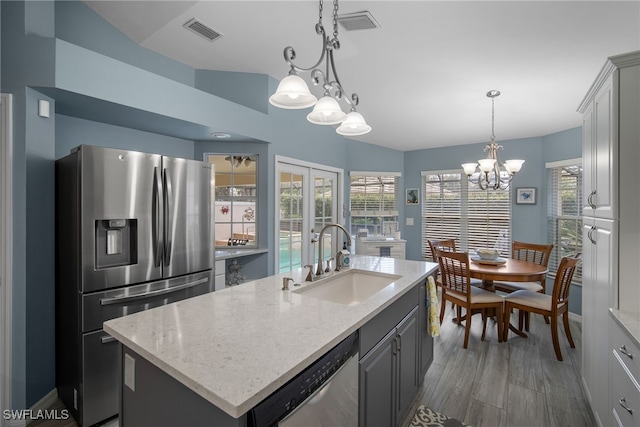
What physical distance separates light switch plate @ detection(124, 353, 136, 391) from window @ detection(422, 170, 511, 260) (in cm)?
520

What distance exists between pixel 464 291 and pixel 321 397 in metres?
2.64

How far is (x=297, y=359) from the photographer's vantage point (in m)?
0.98

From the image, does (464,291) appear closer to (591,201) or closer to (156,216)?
(591,201)

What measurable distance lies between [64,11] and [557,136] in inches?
230

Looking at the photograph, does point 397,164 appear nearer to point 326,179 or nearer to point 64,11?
point 326,179

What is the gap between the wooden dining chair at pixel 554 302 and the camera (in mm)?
2834

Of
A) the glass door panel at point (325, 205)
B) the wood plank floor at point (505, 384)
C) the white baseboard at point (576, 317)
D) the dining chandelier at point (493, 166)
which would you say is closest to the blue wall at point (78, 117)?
the wood plank floor at point (505, 384)

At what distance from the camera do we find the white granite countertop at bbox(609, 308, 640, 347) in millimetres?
1318

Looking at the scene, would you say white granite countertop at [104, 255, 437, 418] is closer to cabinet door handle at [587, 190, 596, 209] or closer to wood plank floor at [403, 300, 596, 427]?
wood plank floor at [403, 300, 596, 427]

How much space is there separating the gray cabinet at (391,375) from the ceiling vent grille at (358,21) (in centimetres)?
208

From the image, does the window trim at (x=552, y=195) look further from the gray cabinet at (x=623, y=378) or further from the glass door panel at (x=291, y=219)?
the glass door panel at (x=291, y=219)

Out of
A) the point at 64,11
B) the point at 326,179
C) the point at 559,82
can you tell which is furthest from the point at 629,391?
the point at 64,11

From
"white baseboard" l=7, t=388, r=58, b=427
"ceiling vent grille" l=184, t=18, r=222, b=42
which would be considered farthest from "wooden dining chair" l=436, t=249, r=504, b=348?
"white baseboard" l=7, t=388, r=58, b=427

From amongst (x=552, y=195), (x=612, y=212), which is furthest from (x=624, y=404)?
(x=552, y=195)
